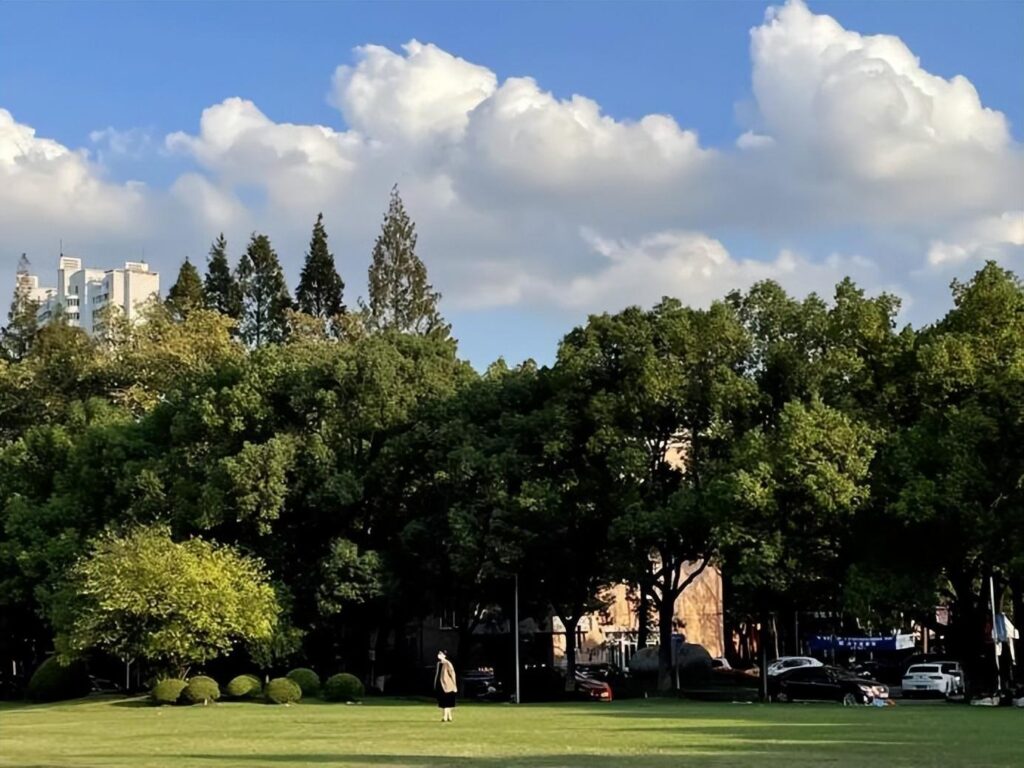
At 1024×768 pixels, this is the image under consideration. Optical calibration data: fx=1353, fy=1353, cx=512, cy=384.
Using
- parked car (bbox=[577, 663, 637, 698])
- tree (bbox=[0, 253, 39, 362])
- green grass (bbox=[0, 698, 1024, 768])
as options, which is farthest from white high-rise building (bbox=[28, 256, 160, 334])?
green grass (bbox=[0, 698, 1024, 768])

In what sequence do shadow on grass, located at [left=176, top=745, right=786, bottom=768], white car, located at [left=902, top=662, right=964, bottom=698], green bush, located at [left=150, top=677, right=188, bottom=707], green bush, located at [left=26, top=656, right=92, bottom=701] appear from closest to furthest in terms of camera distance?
1. shadow on grass, located at [left=176, top=745, right=786, bottom=768]
2. green bush, located at [left=150, top=677, right=188, bottom=707]
3. green bush, located at [left=26, top=656, right=92, bottom=701]
4. white car, located at [left=902, top=662, right=964, bottom=698]

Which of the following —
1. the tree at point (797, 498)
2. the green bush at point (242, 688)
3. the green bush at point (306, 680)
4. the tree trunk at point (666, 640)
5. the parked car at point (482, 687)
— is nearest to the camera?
the tree at point (797, 498)

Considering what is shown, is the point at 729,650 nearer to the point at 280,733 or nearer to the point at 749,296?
the point at 749,296

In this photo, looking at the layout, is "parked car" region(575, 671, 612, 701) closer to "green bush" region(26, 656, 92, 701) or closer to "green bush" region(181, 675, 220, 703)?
"green bush" region(181, 675, 220, 703)

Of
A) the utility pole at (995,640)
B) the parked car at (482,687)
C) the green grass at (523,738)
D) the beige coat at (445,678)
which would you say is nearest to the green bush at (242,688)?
the green grass at (523,738)

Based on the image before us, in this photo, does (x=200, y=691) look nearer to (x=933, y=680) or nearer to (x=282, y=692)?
(x=282, y=692)

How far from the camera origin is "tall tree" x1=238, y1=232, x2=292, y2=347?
92812 millimetres

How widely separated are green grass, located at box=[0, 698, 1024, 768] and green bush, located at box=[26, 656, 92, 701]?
16429mm

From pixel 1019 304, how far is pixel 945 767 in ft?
106

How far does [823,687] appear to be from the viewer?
48000mm

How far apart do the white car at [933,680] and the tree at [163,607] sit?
27.0 metres

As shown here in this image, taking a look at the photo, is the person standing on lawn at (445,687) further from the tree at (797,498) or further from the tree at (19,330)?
the tree at (19,330)

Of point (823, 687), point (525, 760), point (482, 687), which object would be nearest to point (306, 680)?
point (482, 687)

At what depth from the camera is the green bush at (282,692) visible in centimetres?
4503
